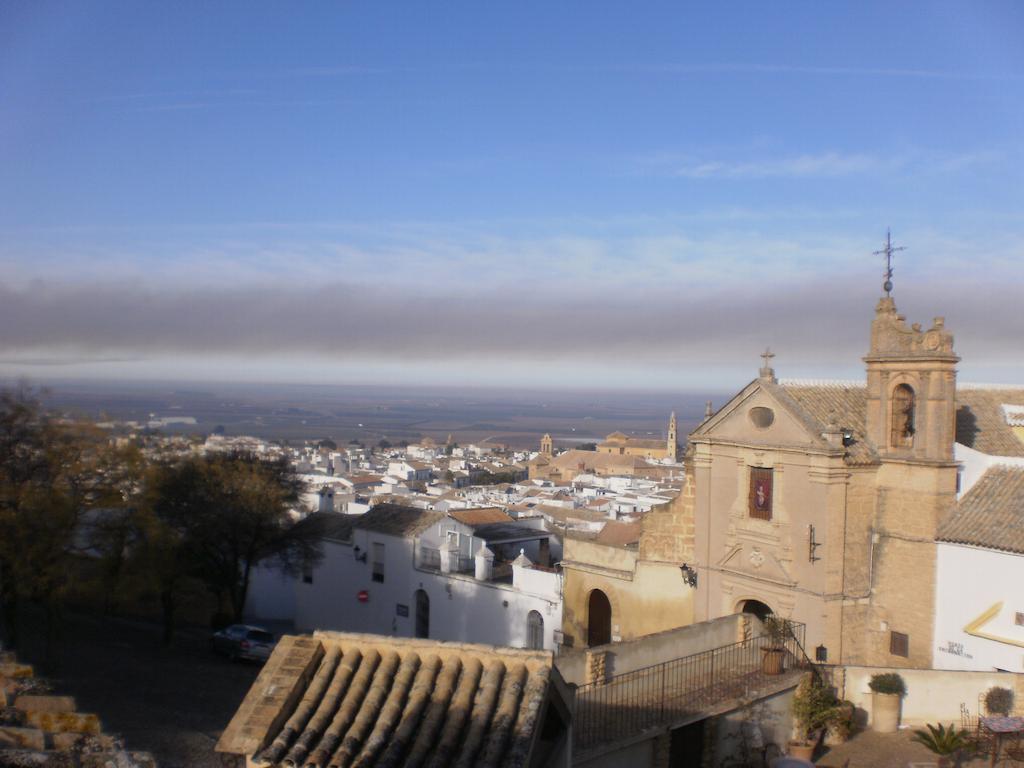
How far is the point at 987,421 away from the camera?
20.4 m

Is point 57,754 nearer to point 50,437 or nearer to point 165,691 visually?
point 165,691

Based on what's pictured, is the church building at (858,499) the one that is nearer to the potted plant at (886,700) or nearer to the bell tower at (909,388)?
the bell tower at (909,388)

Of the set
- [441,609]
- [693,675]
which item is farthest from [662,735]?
[441,609]

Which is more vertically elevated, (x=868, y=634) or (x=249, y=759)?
(x=249, y=759)

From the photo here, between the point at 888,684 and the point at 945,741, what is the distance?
1969 millimetres

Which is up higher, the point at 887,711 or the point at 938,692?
the point at 938,692

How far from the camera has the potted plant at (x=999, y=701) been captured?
50.7ft

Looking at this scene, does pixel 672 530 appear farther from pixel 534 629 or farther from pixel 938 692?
pixel 938 692

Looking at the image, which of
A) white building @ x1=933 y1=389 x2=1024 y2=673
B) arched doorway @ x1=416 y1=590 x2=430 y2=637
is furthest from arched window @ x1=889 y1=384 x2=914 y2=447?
arched doorway @ x1=416 y1=590 x2=430 y2=637

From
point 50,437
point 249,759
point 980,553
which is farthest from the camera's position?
point 50,437

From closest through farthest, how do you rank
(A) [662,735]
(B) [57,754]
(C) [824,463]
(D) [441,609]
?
(B) [57,754]
(A) [662,735]
(C) [824,463]
(D) [441,609]

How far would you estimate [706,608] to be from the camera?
20.2 m

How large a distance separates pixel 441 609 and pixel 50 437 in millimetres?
11269

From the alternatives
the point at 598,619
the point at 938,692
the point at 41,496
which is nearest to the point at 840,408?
the point at 938,692
